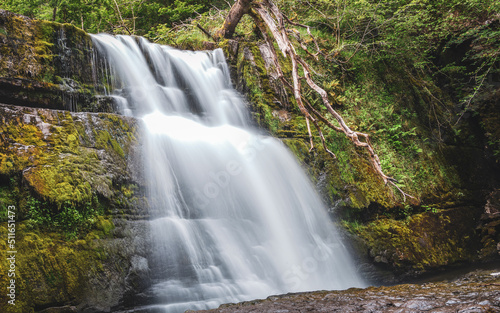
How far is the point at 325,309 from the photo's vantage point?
102 inches

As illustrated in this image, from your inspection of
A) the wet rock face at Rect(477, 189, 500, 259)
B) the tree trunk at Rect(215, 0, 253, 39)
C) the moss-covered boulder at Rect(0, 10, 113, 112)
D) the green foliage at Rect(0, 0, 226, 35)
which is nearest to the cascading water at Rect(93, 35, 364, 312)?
the moss-covered boulder at Rect(0, 10, 113, 112)

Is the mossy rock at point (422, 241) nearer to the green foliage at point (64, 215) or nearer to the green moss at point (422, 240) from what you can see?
the green moss at point (422, 240)

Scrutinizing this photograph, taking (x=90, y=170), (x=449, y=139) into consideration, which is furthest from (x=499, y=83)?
(x=90, y=170)

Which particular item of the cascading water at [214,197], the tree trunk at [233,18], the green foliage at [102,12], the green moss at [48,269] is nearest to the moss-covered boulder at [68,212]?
the green moss at [48,269]

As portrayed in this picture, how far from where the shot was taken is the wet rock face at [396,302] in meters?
2.33

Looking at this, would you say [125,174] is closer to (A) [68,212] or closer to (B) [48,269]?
(A) [68,212]

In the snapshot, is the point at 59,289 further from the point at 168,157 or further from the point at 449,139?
the point at 449,139

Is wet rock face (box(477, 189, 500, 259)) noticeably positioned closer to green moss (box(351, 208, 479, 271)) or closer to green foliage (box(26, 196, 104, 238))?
green moss (box(351, 208, 479, 271))

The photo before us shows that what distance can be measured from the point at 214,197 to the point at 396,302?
9.01 feet

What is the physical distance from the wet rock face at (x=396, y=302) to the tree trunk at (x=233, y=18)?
248 inches

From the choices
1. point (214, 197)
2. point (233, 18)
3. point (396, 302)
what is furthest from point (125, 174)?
point (233, 18)

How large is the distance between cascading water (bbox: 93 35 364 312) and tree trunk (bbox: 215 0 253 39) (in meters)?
1.50

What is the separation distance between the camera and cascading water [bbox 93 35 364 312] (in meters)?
3.71

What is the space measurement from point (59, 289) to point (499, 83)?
963 cm
